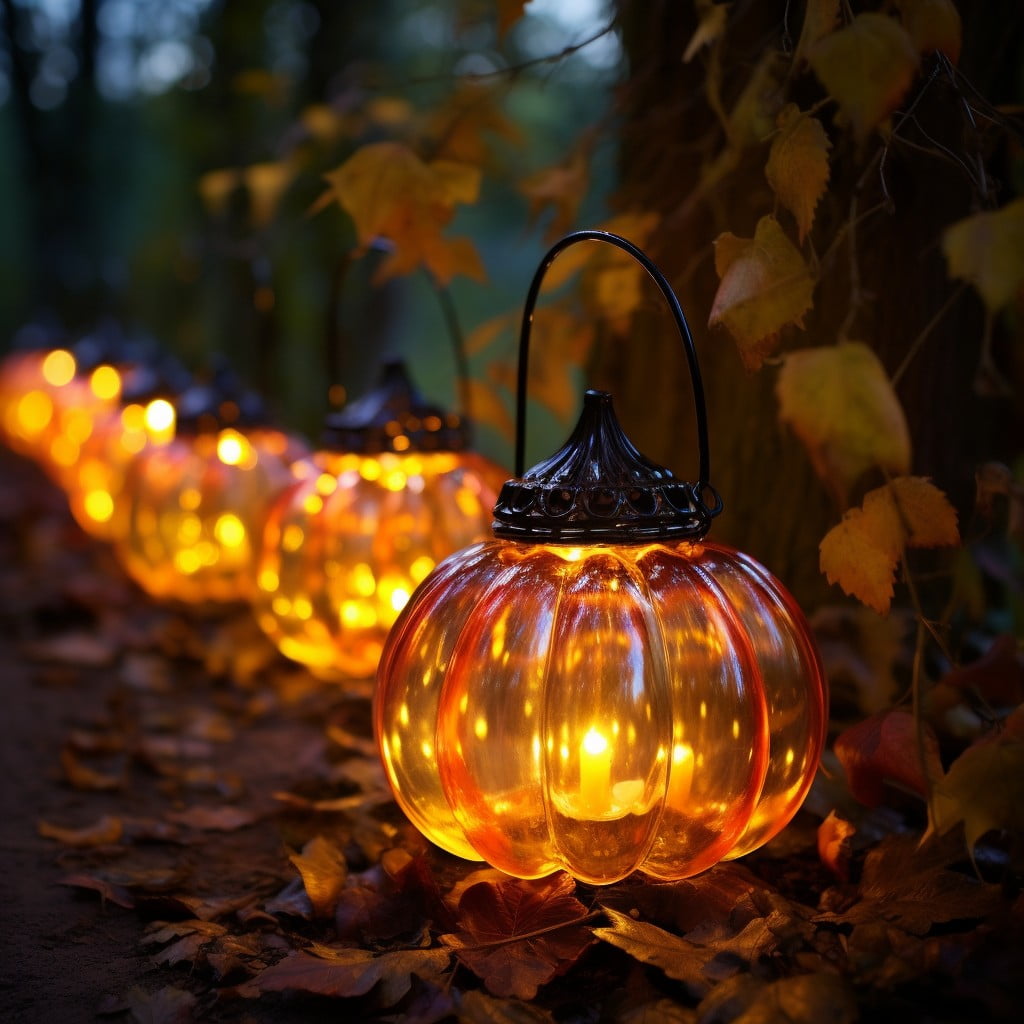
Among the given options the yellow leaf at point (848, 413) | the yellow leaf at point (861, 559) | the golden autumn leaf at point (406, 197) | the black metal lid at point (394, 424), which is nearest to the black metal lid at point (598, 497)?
the yellow leaf at point (861, 559)

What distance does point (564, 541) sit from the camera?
1270 mm

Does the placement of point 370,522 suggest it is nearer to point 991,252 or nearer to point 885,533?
point 885,533

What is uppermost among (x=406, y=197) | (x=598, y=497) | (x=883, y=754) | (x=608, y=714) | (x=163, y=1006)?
(x=406, y=197)

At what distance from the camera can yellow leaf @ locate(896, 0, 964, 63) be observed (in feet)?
3.91

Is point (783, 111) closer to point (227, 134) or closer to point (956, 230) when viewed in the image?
point (956, 230)

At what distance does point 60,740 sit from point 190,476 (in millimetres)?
707

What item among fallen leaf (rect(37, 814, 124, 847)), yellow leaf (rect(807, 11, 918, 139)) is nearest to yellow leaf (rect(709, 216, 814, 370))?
yellow leaf (rect(807, 11, 918, 139))

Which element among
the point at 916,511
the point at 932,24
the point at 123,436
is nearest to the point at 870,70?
the point at 932,24

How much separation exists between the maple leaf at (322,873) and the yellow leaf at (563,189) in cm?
121

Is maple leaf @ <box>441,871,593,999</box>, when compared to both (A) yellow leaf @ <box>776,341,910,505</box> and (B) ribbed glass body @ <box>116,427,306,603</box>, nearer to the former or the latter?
(A) yellow leaf @ <box>776,341,910,505</box>

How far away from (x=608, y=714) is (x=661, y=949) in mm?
263

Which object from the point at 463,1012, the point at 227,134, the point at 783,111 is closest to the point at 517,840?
the point at 463,1012

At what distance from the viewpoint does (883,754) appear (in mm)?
1362

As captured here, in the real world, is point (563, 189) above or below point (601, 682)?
above
